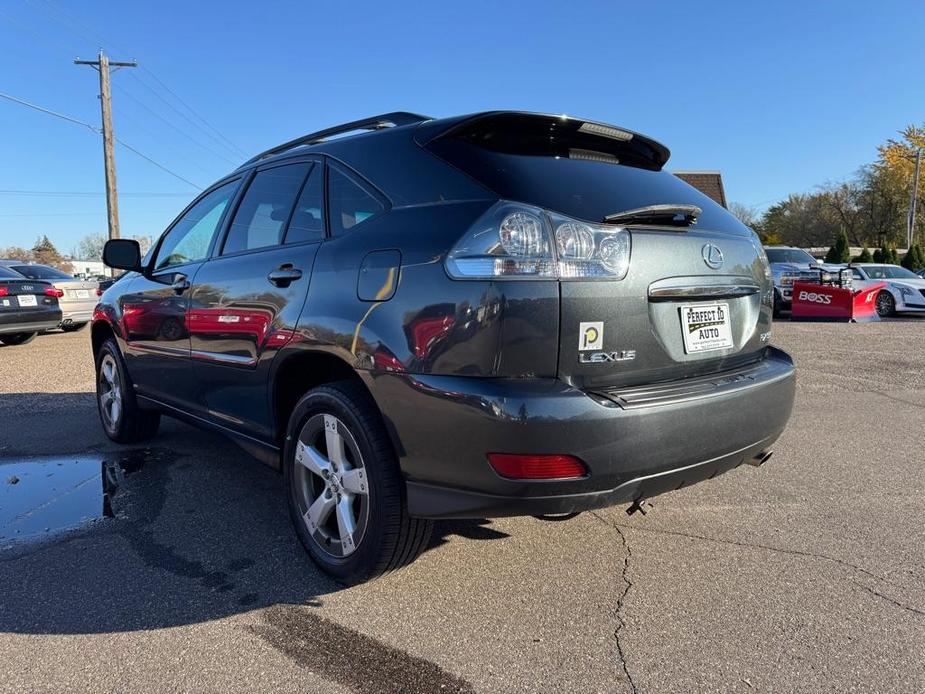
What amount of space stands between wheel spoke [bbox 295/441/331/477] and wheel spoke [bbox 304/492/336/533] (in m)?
0.11

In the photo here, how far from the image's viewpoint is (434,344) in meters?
2.21

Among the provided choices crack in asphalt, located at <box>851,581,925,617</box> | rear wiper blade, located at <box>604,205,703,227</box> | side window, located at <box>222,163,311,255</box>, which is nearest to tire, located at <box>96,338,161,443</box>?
side window, located at <box>222,163,311,255</box>

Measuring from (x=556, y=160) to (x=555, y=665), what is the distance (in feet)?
5.96

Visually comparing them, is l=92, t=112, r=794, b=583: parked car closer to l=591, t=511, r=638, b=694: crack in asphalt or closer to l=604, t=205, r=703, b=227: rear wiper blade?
l=604, t=205, r=703, b=227: rear wiper blade

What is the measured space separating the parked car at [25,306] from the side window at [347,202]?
402 inches

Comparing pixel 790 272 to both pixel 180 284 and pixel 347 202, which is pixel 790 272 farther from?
pixel 347 202

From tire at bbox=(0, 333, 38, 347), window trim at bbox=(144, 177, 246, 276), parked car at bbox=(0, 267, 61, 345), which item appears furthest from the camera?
tire at bbox=(0, 333, 38, 347)

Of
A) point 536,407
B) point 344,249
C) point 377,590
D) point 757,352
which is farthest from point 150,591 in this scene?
point 757,352

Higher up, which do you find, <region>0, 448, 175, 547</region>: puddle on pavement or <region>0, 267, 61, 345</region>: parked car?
<region>0, 267, 61, 345</region>: parked car

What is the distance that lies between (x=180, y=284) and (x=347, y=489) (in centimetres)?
196

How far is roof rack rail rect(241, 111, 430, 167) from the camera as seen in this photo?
303 centimetres

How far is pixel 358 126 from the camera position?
127 inches

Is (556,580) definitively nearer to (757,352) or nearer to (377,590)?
(377,590)

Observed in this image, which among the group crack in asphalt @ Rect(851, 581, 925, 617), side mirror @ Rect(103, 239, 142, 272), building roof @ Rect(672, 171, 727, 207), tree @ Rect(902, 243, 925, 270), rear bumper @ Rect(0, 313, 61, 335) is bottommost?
crack in asphalt @ Rect(851, 581, 925, 617)
